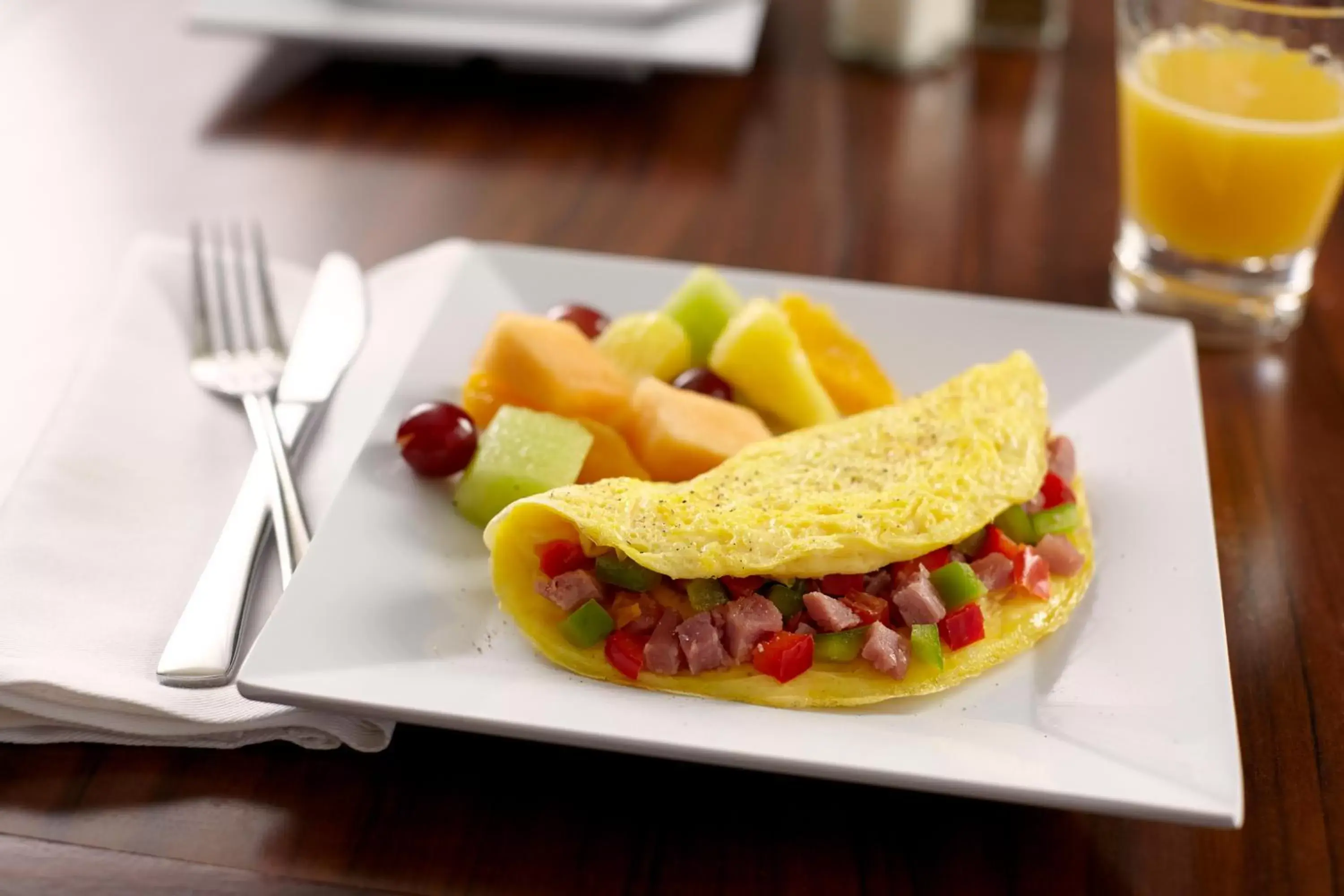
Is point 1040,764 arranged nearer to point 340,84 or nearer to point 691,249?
point 691,249

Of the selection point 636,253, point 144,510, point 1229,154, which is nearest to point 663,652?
point 144,510

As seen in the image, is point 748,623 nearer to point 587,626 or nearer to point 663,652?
point 663,652

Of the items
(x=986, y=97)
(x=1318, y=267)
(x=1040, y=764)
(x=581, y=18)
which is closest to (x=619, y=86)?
(x=581, y=18)

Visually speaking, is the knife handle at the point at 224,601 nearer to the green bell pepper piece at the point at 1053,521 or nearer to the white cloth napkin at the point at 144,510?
the white cloth napkin at the point at 144,510

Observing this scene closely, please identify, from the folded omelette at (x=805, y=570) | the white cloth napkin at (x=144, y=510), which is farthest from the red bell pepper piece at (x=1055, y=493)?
the white cloth napkin at (x=144, y=510)

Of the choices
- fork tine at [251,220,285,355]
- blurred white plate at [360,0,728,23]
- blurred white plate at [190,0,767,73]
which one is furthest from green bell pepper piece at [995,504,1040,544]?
blurred white plate at [360,0,728,23]

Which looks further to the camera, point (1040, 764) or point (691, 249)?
point (691, 249)
